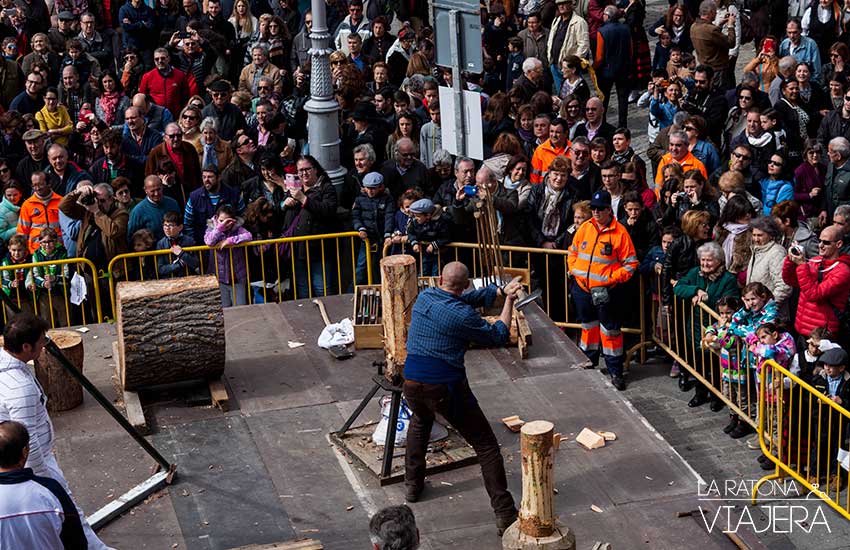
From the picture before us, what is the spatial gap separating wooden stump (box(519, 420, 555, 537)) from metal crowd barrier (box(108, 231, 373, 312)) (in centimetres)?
580

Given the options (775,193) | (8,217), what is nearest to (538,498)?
(775,193)

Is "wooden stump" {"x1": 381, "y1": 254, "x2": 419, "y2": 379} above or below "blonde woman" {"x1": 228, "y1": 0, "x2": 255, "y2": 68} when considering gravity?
below

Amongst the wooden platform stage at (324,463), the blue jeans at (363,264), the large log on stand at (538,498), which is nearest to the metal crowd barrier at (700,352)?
the wooden platform stage at (324,463)

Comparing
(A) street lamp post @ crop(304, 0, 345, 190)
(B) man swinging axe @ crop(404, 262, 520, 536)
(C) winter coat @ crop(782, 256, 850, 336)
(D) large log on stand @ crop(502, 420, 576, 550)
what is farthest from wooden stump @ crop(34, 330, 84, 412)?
(C) winter coat @ crop(782, 256, 850, 336)

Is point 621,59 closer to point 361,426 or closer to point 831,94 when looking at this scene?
point 831,94

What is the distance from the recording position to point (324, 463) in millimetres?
11633

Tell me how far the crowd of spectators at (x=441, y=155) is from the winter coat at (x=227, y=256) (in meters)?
0.02

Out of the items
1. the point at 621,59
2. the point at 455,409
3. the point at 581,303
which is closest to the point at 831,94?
the point at 621,59

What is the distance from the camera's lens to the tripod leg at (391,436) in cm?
1104

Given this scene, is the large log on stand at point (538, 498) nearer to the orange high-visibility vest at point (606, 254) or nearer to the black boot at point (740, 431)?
the black boot at point (740, 431)

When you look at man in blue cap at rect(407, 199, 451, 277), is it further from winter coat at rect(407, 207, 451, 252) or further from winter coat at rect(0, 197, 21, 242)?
winter coat at rect(0, 197, 21, 242)

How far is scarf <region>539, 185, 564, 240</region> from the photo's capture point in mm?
14867

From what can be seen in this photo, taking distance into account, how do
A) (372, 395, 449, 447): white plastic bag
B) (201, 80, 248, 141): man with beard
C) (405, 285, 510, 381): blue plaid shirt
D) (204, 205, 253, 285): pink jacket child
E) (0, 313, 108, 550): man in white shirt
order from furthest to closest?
(201, 80, 248, 141): man with beard, (204, 205, 253, 285): pink jacket child, (372, 395, 449, 447): white plastic bag, (405, 285, 510, 381): blue plaid shirt, (0, 313, 108, 550): man in white shirt

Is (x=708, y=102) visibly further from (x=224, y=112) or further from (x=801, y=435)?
(x=801, y=435)
